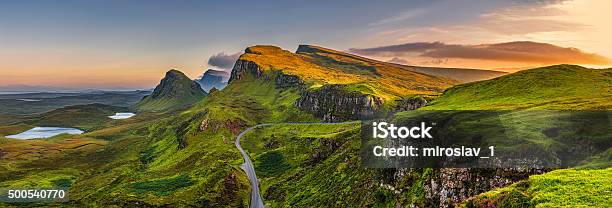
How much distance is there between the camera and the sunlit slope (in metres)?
131

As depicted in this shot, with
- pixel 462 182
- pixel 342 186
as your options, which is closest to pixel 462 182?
pixel 462 182

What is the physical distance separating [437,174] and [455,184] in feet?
15.1

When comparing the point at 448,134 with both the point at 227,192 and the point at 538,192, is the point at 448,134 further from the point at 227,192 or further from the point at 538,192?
the point at 227,192

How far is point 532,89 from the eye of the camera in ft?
501

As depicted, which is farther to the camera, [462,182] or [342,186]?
[342,186]

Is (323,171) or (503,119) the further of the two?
(323,171)

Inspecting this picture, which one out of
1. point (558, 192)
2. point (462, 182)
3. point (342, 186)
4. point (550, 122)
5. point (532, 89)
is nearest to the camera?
point (558, 192)

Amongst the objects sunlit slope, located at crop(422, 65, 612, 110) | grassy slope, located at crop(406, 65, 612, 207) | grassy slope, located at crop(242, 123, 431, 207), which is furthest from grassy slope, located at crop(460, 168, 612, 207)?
sunlit slope, located at crop(422, 65, 612, 110)

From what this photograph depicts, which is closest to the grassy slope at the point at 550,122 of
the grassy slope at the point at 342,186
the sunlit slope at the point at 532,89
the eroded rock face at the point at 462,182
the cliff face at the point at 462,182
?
the sunlit slope at the point at 532,89

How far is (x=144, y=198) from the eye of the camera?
17712 cm

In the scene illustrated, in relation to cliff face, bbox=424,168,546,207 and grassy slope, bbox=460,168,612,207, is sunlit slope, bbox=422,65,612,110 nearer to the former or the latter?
cliff face, bbox=424,168,546,207

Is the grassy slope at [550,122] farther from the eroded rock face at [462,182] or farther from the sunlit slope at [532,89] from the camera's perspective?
the eroded rock face at [462,182]

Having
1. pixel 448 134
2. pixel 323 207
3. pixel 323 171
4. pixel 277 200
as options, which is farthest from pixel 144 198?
pixel 448 134

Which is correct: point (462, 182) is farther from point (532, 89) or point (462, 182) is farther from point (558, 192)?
point (532, 89)
